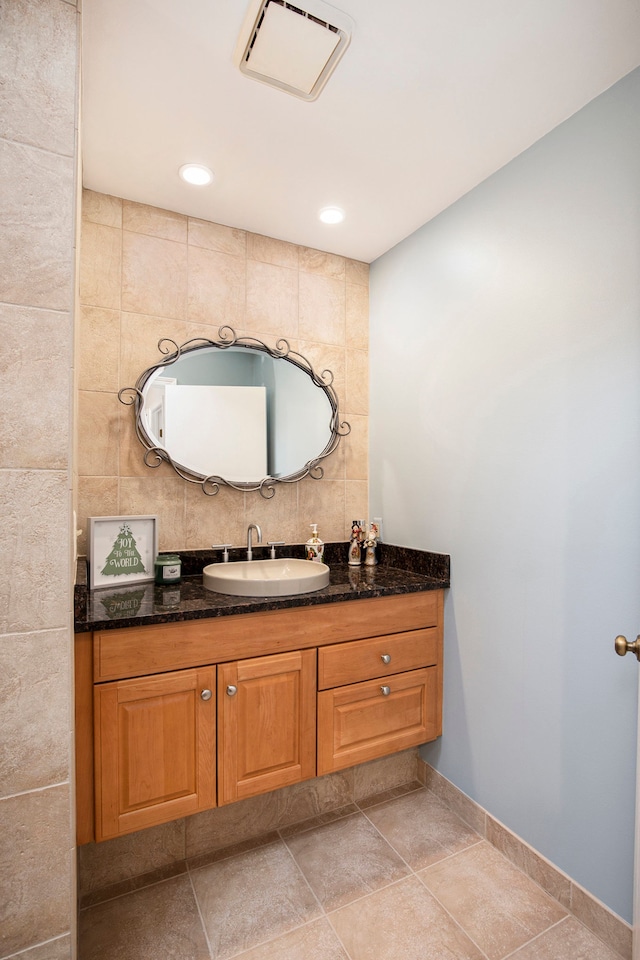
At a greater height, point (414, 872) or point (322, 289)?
point (322, 289)

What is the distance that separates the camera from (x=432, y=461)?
6.91 feet

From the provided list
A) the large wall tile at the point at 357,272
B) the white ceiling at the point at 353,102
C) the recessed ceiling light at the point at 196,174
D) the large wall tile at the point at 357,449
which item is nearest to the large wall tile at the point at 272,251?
the white ceiling at the point at 353,102

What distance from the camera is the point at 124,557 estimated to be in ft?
6.18

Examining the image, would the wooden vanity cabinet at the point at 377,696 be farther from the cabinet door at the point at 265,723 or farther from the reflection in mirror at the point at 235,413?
the reflection in mirror at the point at 235,413

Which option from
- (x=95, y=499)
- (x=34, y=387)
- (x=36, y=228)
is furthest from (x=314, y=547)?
(x=36, y=228)

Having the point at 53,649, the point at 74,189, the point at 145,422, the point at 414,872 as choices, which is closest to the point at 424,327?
the point at 145,422

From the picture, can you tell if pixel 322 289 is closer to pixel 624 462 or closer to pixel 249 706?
pixel 624 462

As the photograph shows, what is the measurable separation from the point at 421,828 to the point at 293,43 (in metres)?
2.55

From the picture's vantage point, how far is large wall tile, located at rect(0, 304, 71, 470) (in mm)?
994

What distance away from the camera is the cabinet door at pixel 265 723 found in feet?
5.29

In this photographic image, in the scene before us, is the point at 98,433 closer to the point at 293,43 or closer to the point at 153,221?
the point at 153,221

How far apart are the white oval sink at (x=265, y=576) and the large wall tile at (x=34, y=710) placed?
2.34 feet

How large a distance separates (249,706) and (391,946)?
75 centimetres

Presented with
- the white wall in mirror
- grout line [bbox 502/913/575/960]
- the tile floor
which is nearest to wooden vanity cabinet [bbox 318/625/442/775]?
the tile floor
